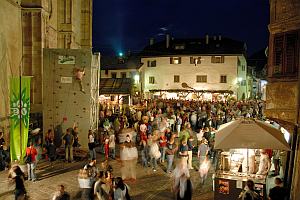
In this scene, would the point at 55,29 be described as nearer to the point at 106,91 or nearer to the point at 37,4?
the point at 37,4

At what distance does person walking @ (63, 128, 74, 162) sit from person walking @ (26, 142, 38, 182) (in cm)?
291

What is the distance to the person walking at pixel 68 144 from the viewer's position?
15.1m

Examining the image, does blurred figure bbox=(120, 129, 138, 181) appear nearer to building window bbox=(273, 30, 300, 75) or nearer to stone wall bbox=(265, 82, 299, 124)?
stone wall bbox=(265, 82, 299, 124)

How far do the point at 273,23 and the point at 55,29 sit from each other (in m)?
14.8

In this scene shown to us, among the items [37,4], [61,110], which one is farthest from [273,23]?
[37,4]

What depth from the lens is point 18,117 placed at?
521 inches

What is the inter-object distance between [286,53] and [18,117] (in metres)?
10.4

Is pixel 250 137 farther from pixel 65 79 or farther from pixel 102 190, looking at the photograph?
pixel 65 79

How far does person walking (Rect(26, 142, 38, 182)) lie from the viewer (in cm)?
1205

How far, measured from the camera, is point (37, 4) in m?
17.6

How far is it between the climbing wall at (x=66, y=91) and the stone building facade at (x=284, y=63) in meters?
8.63

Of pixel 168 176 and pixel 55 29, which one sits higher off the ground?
pixel 55 29

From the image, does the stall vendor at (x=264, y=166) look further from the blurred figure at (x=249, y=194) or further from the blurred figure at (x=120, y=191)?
the blurred figure at (x=120, y=191)

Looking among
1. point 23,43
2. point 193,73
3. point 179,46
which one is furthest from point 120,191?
point 179,46
